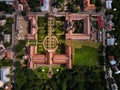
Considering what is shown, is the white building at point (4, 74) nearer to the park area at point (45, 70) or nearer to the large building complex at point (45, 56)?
the large building complex at point (45, 56)

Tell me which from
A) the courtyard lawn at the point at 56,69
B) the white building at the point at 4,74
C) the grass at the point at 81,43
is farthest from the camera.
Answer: the grass at the point at 81,43

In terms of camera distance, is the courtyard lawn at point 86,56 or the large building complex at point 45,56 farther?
the courtyard lawn at point 86,56

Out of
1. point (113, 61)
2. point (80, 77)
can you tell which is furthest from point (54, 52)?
point (113, 61)

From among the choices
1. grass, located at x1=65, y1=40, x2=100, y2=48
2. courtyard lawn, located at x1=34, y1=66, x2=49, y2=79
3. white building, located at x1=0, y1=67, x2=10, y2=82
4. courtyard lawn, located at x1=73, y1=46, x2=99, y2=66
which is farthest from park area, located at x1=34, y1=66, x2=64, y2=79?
white building, located at x1=0, y1=67, x2=10, y2=82

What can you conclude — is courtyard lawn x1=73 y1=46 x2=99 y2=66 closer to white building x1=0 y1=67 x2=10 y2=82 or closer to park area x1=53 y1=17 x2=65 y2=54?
park area x1=53 y1=17 x2=65 y2=54

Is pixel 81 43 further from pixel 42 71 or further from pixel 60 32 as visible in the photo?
pixel 42 71

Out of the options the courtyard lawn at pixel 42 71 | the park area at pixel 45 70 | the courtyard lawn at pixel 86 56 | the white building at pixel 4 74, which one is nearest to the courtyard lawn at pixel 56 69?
the park area at pixel 45 70

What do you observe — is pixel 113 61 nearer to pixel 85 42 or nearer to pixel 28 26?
pixel 85 42
